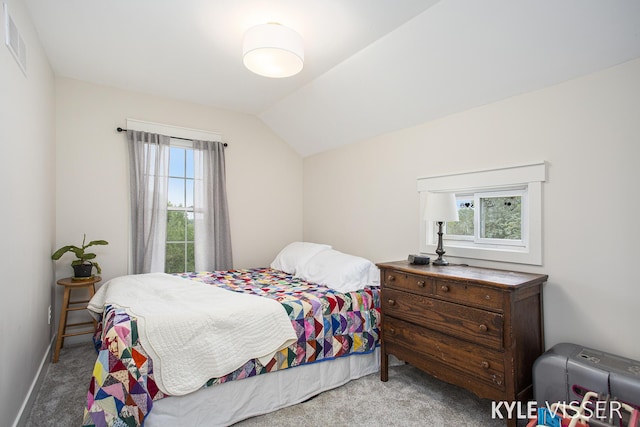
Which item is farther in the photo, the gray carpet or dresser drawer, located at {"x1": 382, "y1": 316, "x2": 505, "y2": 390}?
the gray carpet

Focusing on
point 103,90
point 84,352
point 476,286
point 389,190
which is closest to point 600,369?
point 476,286

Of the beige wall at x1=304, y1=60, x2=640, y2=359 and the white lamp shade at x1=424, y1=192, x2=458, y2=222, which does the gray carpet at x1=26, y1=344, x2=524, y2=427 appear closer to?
the beige wall at x1=304, y1=60, x2=640, y2=359

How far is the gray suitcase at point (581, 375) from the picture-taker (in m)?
1.46

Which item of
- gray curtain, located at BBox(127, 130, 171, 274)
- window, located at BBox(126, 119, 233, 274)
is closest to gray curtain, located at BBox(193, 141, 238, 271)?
window, located at BBox(126, 119, 233, 274)

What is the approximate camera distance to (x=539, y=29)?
181 cm

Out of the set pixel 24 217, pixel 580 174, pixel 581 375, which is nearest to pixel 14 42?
pixel 24 217

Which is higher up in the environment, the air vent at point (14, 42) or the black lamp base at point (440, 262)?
the air vent at point (14, 42)

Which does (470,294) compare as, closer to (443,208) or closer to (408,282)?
(408,282)

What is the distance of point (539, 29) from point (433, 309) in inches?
67.3

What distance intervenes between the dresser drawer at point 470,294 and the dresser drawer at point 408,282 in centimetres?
6

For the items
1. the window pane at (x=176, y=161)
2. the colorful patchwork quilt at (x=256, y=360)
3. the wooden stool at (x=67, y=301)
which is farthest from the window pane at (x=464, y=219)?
the wooden stool at (x=67, y=301)

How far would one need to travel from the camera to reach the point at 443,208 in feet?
7.83

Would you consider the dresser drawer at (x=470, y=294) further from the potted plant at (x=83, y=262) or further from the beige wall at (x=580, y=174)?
the potted plant at (x=83, y=262)

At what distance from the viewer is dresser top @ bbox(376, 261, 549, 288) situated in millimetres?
1794
